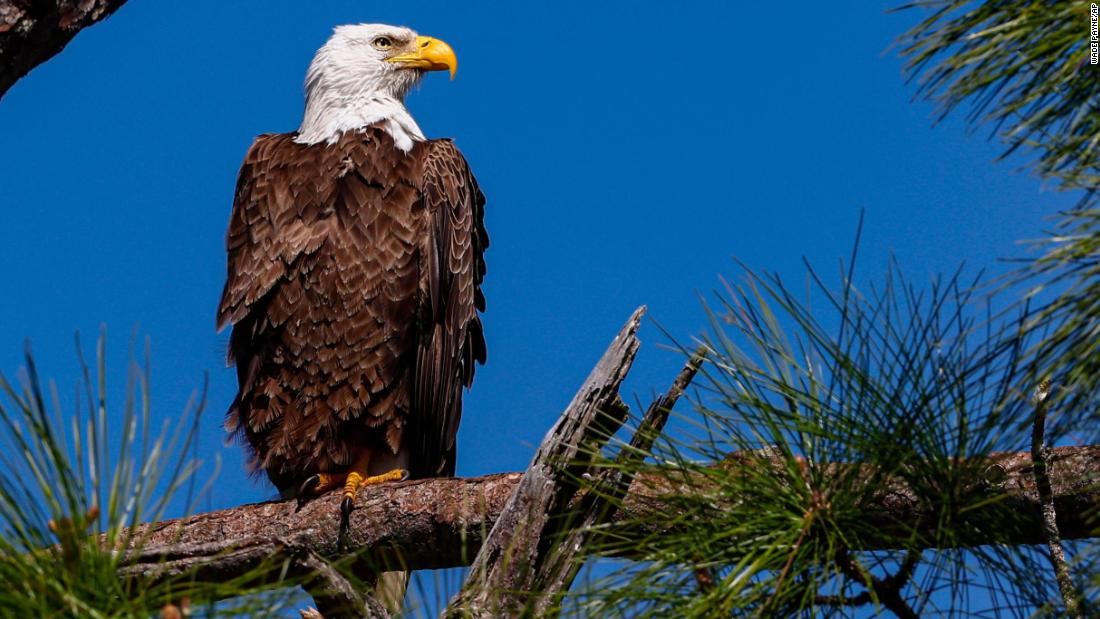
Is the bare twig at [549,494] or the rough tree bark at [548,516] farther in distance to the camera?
the bare twig at [549,494]

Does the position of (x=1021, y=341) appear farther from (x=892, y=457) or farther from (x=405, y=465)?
(x=405, y=465)

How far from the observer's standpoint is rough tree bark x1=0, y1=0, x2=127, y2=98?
256 centimetres

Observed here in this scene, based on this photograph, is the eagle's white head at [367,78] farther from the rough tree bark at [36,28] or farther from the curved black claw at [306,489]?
the rough tree bark at [36,28]

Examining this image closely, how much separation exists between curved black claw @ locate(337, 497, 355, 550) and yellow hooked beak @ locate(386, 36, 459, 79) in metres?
2.14

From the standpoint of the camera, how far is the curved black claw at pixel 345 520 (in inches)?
131

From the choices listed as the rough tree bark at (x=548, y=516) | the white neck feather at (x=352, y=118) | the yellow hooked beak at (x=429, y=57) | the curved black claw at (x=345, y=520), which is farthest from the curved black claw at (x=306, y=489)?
the yellow hooked beak at (x=429, y=57)

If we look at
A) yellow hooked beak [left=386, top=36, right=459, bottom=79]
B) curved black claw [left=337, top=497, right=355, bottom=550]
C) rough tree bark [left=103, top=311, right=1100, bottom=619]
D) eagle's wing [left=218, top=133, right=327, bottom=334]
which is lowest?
rough tree bark [left=103, top=311, right=1100, bottom=619]

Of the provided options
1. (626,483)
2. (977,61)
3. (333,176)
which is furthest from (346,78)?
(977,61)

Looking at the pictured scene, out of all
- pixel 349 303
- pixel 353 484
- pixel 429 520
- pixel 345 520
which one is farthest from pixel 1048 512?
pixel 349 303

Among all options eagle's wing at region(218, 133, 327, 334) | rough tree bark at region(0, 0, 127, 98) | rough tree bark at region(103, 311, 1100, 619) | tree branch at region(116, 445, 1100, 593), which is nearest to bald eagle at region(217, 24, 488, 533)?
eagle's wing at region(218, 133, 327, 334)

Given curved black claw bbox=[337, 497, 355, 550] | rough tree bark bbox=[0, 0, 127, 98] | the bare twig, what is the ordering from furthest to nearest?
curved black claw bbox=[337, 497, 355, 550] < rough tree bark bbox=[0, 0, 127, 98] < the bare twig

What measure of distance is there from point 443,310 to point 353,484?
696 millimetres

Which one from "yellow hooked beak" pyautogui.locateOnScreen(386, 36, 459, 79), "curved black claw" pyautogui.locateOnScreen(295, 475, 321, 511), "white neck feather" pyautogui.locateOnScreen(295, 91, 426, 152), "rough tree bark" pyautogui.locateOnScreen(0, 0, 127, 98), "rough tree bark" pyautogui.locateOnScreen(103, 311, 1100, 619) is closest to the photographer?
"rough tree bark" pyautogui.locateOnScreen(103, 311, 1100, 619)

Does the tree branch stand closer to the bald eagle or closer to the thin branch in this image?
the thin branch
